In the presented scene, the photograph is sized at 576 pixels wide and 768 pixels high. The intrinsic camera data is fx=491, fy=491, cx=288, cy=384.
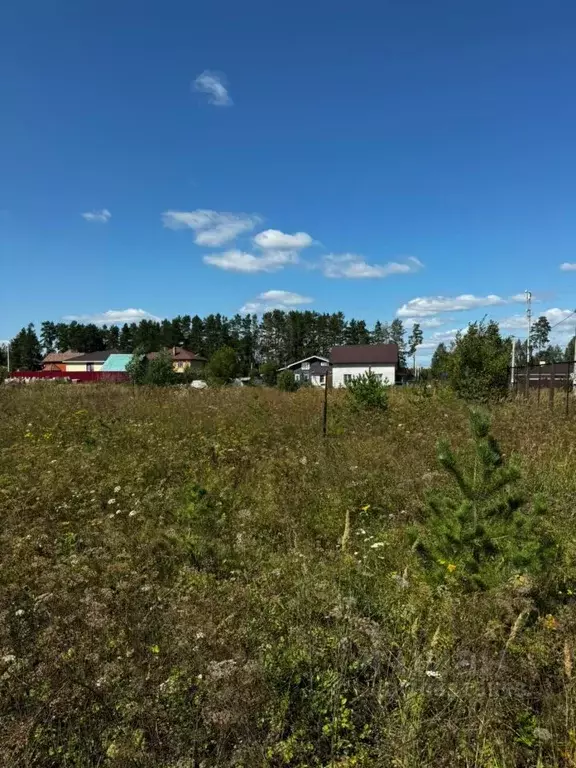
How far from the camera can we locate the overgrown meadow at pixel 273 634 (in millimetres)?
2039

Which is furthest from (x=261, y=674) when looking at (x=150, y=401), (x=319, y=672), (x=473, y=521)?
(x=150, y=401)

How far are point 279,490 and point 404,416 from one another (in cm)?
567

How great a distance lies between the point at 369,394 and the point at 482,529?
8.18 metres

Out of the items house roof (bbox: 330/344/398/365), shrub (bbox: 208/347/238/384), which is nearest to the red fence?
shrub (bbox: 208/347/238/384)

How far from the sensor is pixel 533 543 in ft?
10.1

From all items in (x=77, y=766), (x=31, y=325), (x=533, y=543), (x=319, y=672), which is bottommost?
(x=77, y=766)

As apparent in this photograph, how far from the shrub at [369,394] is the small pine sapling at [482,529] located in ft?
24.5

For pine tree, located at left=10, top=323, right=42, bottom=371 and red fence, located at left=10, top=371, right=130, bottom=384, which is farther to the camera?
pine tree, located at left=10, top=323, right=42, bottom=371

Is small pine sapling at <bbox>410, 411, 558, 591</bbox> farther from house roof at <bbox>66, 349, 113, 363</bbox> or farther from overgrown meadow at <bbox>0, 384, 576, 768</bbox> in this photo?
house roof at <bbox>66, 349, 113, 363</bbox>

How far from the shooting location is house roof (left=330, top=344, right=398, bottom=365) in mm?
A: 63219

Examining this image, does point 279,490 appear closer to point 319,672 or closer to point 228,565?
point 228,565

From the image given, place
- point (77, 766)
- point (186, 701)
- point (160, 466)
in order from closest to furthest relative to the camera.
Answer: point (77, 766) < point (186, 701) < point (160, 466)

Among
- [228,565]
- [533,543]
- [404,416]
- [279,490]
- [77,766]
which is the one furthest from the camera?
[404,416]

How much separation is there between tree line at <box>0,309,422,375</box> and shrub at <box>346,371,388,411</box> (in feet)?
294
